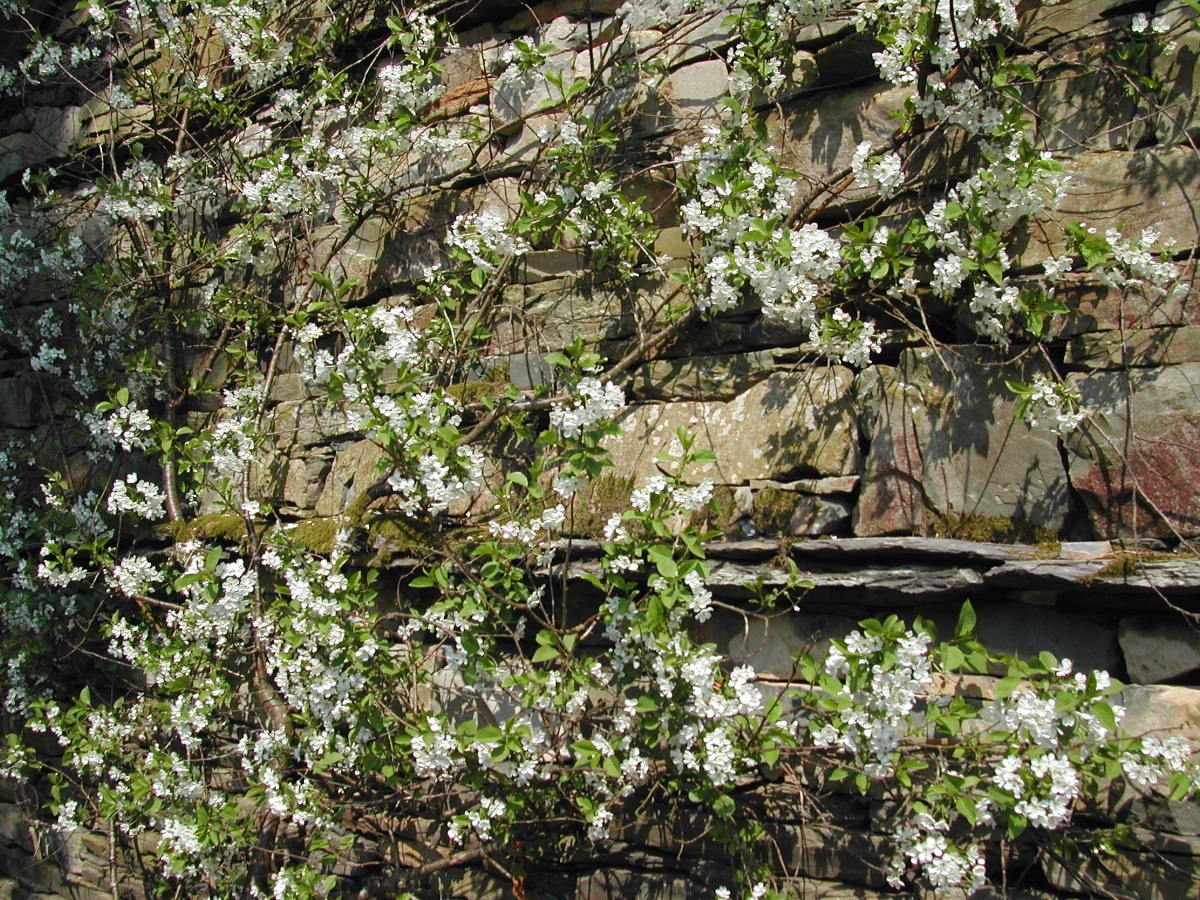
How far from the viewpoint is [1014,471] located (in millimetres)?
2301

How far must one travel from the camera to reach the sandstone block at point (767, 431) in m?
2.53

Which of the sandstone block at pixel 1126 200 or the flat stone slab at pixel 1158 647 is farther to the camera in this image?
the sandstone block at pixel 1126 200

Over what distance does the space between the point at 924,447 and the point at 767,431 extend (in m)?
0.44

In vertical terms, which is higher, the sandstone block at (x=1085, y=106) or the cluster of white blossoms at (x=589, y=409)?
the sandstone block at (x=1085, y=106)

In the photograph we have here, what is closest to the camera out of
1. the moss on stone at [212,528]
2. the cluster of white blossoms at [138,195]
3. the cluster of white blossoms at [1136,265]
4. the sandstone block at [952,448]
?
the cluster of white blossoms at [1136,265]

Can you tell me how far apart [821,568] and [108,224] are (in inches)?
151

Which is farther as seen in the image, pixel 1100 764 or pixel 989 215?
pixel 989 215

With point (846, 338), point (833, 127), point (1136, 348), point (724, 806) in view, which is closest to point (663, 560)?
point (724, 806)

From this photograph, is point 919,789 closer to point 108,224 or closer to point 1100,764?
point 1100,764

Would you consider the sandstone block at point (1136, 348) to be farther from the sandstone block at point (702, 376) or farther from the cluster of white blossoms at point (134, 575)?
the cluster of white blossoms at point (134, 575)

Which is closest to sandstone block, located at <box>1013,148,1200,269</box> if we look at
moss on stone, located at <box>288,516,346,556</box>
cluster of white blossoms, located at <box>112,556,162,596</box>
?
moss on stone, located at <box>288,516,346,556</box>

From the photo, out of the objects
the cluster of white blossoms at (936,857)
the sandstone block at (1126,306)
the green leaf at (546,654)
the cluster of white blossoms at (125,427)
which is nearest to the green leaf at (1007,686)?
the cluster of white blossoms at (936,857)

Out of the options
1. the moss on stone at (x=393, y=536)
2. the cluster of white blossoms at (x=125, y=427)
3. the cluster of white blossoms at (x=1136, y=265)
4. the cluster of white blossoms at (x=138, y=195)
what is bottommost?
the moss on stone at (x=393, y=536)

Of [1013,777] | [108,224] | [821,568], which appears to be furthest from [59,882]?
[1013,777]
